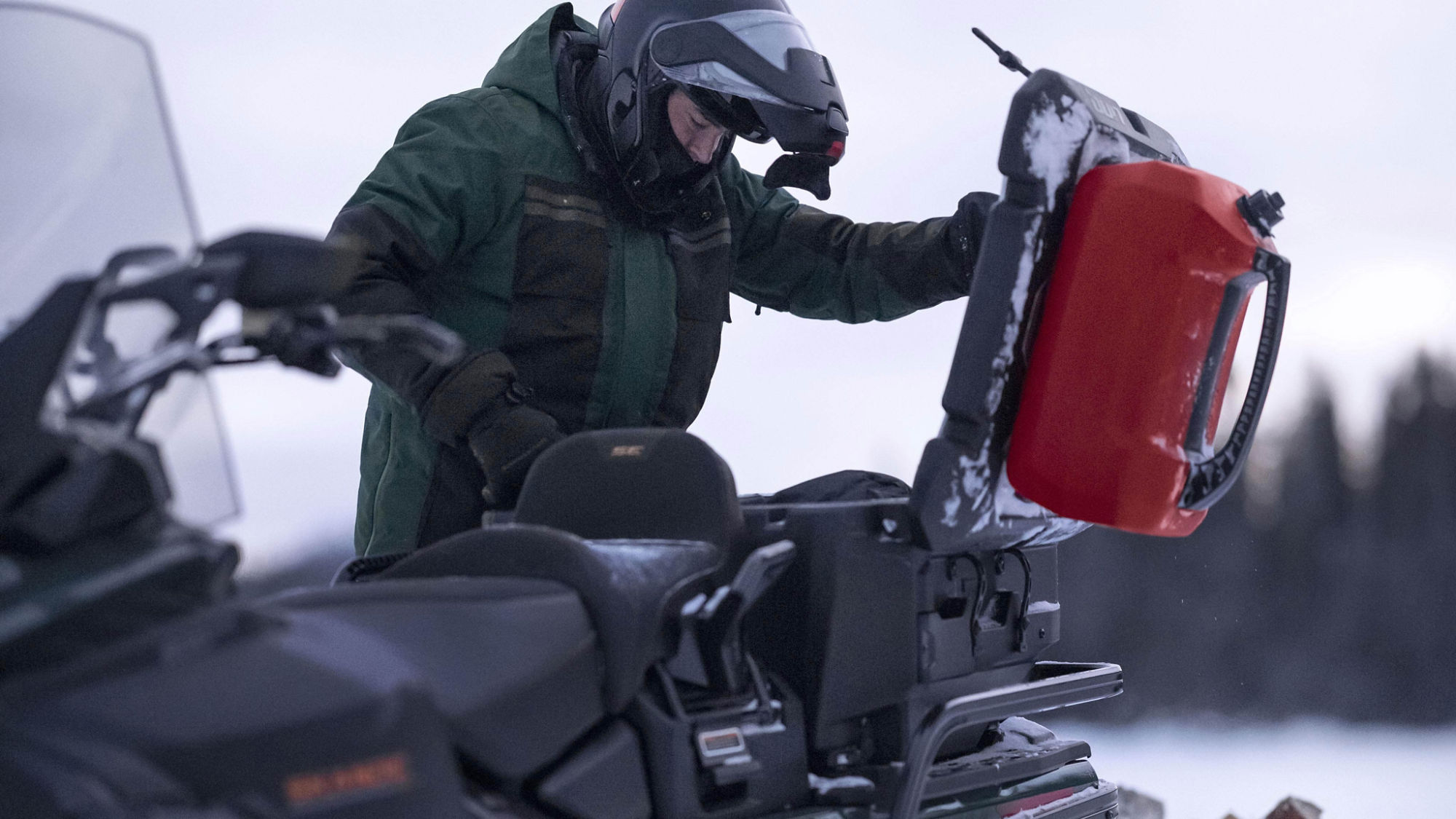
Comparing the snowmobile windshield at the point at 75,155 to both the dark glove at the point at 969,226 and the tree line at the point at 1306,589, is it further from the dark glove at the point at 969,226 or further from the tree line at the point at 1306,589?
the tree line at the point at 1306,589

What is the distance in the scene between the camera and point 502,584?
1.25 m

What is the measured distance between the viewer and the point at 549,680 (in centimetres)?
119

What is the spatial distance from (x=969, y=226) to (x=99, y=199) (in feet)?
4.49

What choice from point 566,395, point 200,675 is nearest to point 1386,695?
point 566,395

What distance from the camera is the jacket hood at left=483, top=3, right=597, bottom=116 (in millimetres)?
2246

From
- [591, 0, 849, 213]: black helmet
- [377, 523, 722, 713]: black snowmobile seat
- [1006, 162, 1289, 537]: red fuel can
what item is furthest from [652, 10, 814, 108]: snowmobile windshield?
[377, 523, 722, 713]: black snowmobile seat

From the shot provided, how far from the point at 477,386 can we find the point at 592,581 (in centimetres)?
64

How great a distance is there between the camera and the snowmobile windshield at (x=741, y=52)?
189 centimetres

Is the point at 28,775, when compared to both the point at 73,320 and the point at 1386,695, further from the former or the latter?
the point at 1386,695

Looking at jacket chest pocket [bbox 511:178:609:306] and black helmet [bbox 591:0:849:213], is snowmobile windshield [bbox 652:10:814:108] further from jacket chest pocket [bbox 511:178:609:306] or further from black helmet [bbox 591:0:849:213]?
jacket chest pocket [bbox 511:178:609:306]

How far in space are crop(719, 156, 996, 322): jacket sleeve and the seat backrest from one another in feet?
2.91

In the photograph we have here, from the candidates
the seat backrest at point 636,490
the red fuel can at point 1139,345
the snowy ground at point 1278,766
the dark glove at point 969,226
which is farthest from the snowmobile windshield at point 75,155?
the snowy ground at point 1278,766

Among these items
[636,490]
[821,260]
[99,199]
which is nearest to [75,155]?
[99,199]

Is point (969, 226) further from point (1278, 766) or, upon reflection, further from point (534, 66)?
point (1278, 766)
